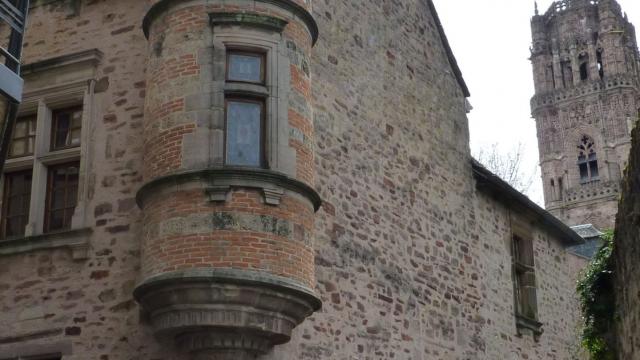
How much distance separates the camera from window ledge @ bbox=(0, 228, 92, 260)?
1130 centimetres

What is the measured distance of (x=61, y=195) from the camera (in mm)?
11992

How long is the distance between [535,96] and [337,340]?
58.7 m

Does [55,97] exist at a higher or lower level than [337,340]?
higher

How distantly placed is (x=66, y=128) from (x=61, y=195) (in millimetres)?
932

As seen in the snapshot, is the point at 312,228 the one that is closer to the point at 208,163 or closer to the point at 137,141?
the point at 208,163

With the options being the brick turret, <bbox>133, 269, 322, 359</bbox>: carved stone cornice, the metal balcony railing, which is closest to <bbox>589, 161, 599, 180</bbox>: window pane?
the brick turret

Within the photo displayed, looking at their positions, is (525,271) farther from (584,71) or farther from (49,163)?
(584,71)

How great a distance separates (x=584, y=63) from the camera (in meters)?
67.7

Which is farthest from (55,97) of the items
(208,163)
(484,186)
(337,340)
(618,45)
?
(618,45)

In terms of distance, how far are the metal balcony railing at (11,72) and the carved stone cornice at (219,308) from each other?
2.24 metres

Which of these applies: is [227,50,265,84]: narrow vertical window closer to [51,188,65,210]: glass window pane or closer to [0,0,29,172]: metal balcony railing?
[0,0,29,172]: metal balcony railing

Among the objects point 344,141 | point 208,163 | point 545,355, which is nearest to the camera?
point 208,163

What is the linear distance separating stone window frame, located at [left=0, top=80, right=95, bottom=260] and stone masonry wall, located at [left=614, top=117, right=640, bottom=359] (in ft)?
20.6

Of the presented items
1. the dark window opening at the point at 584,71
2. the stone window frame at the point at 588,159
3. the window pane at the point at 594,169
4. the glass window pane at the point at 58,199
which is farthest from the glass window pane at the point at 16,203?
the dark window opening at the point at 584,71
